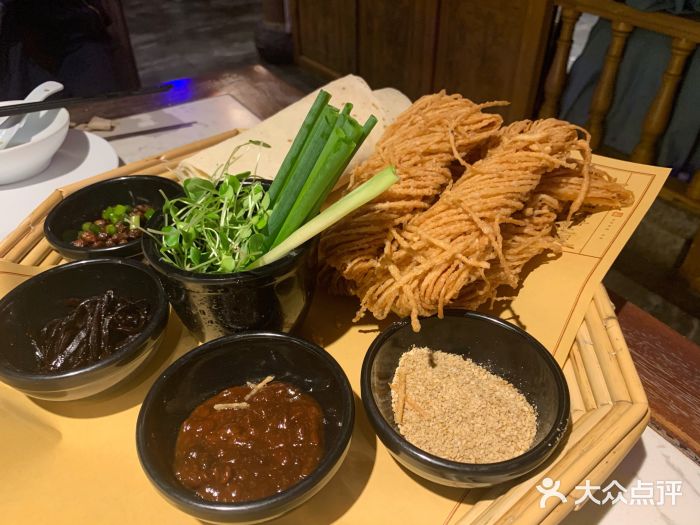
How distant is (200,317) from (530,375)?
2.49 ft

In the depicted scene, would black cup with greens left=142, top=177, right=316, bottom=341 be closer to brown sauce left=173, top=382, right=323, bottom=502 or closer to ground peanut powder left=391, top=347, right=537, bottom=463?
brown sauce left=173, top=382, right=323, bottom=502

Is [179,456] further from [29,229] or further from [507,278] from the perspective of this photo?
[29,229]

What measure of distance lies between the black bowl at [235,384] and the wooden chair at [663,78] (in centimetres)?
256

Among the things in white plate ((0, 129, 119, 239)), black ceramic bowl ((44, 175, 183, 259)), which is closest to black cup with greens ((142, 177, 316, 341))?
black ceramic bowl ((44, 175, 183, 259))

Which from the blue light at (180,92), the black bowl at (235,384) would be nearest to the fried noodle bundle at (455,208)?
the black bowl at (235,384)

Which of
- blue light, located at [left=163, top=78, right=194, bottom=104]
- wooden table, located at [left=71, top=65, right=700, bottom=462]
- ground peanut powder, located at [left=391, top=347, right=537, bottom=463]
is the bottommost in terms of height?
wooden table, located at [left=71, top=65, right=700, bottom=462]

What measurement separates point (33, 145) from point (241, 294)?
116 centimetres

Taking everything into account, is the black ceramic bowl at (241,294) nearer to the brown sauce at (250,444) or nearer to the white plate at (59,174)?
the brown sauce at (250,444)

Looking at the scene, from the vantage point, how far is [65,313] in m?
1.31

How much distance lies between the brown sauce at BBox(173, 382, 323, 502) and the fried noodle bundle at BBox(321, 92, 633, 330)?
326 millimetres

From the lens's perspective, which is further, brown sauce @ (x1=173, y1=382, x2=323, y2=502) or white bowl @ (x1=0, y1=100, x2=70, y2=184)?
white bowl @ (x1=0, y1=100, x2=70, y2=184)

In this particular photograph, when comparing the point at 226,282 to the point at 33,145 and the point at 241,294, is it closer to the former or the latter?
the point at 241,294

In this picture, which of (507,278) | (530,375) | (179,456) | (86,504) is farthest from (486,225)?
(86,504)

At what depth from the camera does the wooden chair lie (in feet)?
8.51
